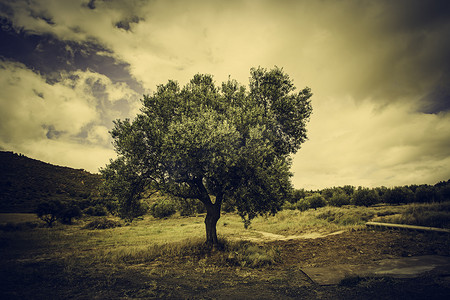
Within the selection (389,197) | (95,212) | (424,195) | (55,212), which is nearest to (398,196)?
(389,197)

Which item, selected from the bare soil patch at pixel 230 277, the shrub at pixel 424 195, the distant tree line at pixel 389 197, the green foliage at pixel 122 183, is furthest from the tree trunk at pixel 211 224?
the shrub at pixel 424 195

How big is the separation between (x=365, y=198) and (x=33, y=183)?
298ft

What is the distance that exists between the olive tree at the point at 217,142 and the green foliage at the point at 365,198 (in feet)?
107

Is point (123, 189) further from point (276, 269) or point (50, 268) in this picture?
point (276, 269)

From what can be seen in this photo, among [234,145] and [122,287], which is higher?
[234,145]

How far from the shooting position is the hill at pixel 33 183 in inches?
1947

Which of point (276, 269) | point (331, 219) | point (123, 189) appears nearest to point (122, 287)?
point (123, 189)

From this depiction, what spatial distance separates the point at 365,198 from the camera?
3953cm

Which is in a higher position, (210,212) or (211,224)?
(210,212)

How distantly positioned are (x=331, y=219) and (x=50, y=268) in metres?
31.5

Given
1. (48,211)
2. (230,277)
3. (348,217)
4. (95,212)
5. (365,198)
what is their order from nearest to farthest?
(230,277) < (348,217) < (48,211) < (365,198) < (95,212)

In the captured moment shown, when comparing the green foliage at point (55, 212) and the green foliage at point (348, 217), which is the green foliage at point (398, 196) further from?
the green foliage at point (55, 212)

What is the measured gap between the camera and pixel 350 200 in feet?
141

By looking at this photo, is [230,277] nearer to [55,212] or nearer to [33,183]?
[55,212]
